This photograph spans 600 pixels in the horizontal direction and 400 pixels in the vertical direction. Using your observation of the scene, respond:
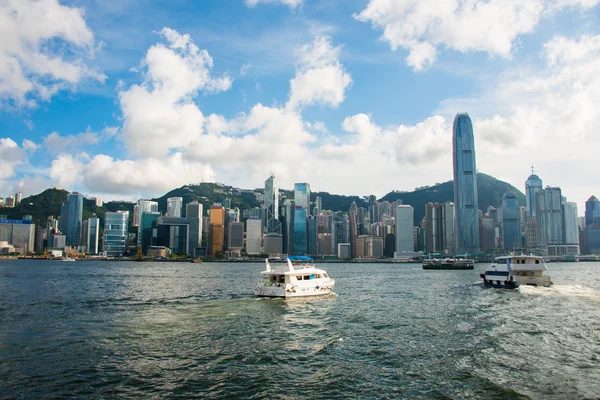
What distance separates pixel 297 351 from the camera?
2986cm

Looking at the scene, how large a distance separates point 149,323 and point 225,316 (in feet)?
23.3

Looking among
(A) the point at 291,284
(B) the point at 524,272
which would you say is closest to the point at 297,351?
(A) the point at 291,284

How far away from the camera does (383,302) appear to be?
57.7 metres

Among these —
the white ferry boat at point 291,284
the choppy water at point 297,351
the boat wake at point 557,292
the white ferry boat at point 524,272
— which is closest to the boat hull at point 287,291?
the white ferry boat at point 291,284

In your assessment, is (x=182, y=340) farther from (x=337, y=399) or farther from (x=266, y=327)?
(x=337, y=399)

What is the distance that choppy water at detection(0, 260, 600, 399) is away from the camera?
2233cm

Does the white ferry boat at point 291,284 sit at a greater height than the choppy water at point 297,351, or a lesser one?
greater

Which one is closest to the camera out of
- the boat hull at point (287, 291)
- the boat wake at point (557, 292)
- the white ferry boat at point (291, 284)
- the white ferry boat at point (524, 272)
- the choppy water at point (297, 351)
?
the choppy water at point (297, 351)

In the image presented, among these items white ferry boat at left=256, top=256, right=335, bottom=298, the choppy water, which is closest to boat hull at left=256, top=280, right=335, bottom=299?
white ferry boat at left=256, top=256, right=335, bottom=298

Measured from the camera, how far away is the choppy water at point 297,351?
2233 centimetres

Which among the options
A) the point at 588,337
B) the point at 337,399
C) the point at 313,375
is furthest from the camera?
the point at 588,337

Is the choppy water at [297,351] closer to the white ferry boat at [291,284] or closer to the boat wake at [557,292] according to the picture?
the white ferry boat at [291,284]

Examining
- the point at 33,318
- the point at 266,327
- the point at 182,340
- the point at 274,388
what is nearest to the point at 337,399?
the point at 274,388

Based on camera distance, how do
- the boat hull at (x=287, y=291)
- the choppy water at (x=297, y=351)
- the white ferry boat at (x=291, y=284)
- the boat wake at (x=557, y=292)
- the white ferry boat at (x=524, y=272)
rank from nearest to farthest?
the choppy water at (x=297, y=351), the boat hull at (x=287, y=291), the white ferry boat at (x=291, y=284), the boat wake at (x=557, y=292), the white ferry boat at (x=524, y=272)
